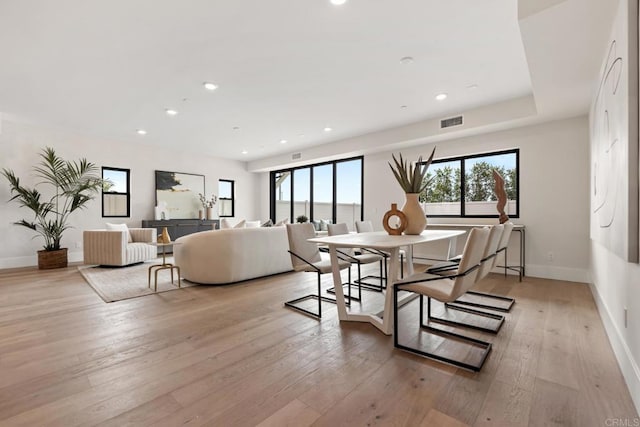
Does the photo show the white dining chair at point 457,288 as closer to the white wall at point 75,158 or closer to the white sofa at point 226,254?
the white sofa at point 226,254

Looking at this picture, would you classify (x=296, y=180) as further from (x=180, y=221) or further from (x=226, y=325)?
(x=226, y=325)

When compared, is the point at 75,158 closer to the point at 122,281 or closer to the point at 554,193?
the point at 122,281

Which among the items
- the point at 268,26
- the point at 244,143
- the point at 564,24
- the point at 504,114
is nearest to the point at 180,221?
the point at 244,143

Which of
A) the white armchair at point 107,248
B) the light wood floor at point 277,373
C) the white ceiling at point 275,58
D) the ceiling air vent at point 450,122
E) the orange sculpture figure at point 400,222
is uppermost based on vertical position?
the white ceiling at point 275,58

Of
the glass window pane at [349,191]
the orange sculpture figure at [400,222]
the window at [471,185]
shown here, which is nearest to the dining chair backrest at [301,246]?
the orange sculpture figure at [400,222]

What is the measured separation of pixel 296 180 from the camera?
8.73 m

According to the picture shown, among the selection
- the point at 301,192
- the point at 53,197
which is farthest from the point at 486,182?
the point at 53,197

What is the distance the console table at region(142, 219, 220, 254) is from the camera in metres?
7.02

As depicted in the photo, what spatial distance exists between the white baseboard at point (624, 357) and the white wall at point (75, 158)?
25.6 feet

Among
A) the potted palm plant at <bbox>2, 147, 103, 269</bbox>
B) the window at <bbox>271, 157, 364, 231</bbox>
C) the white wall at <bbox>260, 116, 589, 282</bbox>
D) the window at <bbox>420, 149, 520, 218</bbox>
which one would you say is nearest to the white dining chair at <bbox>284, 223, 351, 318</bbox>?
the window at <bbox>420, 149, 520, 218</bbox>

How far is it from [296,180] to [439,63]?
584cm

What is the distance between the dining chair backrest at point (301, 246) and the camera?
302 cm

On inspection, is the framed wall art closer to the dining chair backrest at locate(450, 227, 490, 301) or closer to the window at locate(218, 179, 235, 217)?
the window at locate(218, 179, 235, 217)

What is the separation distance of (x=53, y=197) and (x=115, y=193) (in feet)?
3.59
